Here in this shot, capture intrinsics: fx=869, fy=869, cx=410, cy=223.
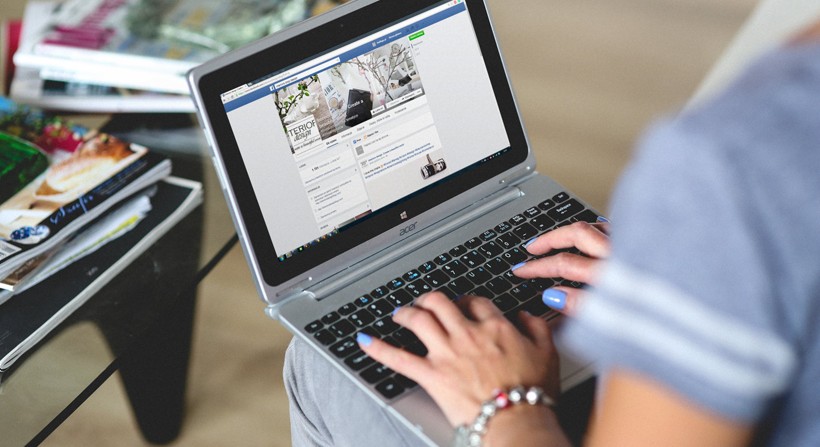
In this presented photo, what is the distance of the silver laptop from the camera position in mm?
964

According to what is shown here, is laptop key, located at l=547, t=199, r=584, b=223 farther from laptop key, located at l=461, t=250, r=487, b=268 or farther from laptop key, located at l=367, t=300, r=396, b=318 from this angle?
laptop key, located at l=367, t=300, r=396, b=318

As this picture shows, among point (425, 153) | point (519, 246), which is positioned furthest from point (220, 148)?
point (519, 246)

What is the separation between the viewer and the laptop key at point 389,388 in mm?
895

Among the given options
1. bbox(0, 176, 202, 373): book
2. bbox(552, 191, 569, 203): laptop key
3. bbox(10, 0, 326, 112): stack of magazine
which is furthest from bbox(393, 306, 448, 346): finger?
bbox(10, 0, 326, 112): stack of magazine

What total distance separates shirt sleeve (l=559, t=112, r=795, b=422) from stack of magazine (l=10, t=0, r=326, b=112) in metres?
1.05

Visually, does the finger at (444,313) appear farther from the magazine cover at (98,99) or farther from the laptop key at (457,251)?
the magazine cover at (98,99)

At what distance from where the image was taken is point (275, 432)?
1.66 m

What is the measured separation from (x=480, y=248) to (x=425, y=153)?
0.14 metres

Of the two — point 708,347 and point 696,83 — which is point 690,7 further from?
point 708,347

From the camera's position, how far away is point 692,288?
0.48 meters

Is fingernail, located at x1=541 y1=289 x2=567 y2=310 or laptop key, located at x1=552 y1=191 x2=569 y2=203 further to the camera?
laptop key, located at x1=552 y1=191 x2=569 y2=203

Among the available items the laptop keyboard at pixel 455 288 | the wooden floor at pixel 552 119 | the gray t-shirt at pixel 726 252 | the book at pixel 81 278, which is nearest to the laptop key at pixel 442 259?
the laptop keyboard at pixel 455 288

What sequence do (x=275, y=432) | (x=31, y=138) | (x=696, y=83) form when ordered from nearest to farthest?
(x=31, y=138) → (x=275, y=432) → (x=696, y=83)

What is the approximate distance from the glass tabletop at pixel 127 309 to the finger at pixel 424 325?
0.37 metres
